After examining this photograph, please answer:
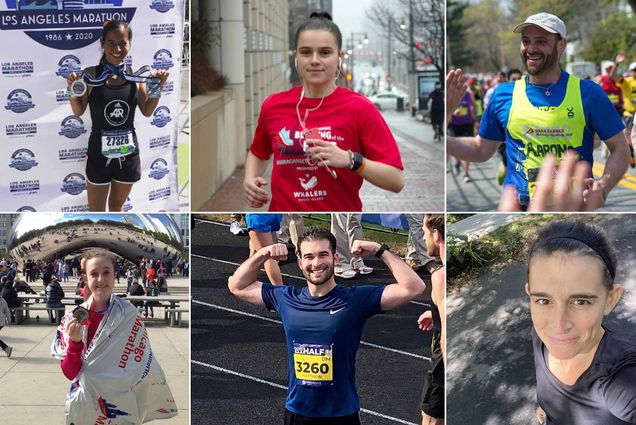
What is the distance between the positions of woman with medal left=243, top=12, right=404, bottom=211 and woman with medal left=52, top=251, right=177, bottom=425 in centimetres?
123

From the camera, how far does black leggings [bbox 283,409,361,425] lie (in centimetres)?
441

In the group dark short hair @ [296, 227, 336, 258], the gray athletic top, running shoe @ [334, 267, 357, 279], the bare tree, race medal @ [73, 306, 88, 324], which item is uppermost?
the bare tree

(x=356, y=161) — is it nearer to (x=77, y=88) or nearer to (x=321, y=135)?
(x=321, y=135)

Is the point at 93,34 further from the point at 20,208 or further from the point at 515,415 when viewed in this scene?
the point at 515,415

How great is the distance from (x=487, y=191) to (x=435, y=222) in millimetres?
6250

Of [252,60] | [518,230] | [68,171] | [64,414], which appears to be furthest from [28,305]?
[252,60]

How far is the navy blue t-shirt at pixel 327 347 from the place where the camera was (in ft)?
14.5

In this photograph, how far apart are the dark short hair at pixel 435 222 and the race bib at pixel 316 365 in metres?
0.85

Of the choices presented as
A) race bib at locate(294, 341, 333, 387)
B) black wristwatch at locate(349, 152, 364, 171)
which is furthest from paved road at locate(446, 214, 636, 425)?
black wristwatch at locate(349, 152, 364, 171)

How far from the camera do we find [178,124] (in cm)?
599

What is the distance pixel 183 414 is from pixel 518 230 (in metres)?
1.97

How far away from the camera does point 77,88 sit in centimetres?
562

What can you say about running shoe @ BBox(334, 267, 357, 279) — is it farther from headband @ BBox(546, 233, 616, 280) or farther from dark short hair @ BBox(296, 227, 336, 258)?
headband @ BBox(546, 233, 616, 280)

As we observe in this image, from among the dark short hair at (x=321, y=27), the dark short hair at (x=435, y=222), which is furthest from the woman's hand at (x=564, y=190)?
the dark short hair at (x=321, y=27)
